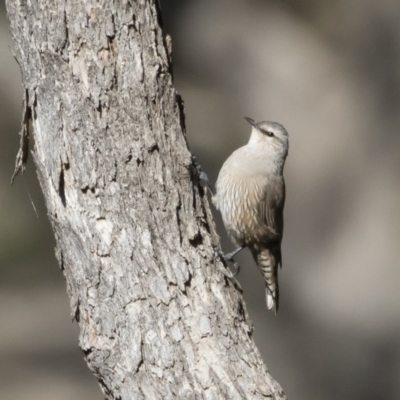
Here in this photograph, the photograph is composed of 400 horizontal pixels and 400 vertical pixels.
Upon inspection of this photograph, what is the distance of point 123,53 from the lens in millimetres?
3152

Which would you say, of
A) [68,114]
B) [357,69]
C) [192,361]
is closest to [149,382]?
[192,361]

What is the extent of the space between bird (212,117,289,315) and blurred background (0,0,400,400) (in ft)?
12.7

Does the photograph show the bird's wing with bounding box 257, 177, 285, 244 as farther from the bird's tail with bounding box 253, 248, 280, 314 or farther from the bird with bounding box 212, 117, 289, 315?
the bird's tail with bounding box 253, 248, 280, 314

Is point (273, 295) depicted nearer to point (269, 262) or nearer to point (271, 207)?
point (269, 262)

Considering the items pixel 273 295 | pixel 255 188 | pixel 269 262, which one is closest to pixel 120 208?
pixel 255 188

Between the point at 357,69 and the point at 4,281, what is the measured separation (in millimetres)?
4128

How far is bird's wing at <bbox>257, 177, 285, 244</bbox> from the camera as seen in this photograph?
462cm

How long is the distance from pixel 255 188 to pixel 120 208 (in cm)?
Result: 154

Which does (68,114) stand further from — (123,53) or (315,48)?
(315,48)

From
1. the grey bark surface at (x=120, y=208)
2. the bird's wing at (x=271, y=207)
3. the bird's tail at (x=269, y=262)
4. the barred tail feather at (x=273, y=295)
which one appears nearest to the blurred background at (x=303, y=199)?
the barred tail feather at (x=273, y=295)

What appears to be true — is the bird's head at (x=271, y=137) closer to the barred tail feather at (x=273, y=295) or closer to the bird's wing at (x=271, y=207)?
the bird's wing at (x=271, y=207)

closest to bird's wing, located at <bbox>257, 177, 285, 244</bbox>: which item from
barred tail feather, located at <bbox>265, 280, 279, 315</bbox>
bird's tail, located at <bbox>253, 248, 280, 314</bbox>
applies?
bird's tail, located at <bbox>253, 248, 280, 314</bbox>

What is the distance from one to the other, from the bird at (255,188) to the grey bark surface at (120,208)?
53.1 inches

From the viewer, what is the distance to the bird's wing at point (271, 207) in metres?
4.62
